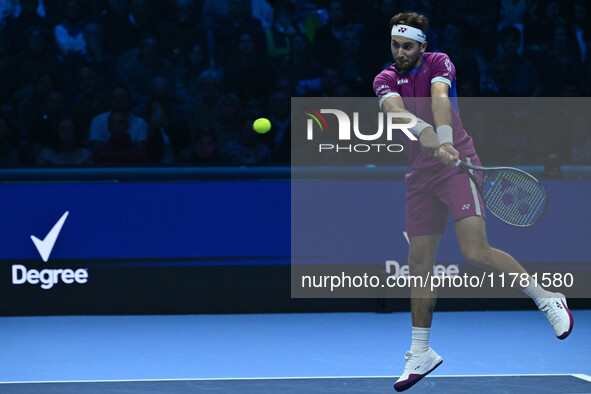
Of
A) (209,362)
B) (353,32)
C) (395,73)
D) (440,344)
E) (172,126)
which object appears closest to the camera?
(395,73)

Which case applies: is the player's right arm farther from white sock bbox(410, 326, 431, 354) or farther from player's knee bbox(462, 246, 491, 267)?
white sock bbox(410, 326, 431, 354)

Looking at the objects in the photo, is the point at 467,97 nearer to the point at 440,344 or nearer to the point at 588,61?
the point at 588,61

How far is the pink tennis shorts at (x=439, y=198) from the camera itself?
4.21 meters

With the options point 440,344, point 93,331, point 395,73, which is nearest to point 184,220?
point 93,331

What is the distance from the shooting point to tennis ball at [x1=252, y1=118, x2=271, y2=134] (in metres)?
6.88

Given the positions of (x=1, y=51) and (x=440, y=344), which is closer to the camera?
(x=440, y=344)

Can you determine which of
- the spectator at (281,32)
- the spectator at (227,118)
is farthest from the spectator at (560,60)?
the spectator at (227,118)

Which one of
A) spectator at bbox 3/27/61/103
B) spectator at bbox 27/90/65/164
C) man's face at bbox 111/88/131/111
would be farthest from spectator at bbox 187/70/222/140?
spectator at bbox 3/27/61/103

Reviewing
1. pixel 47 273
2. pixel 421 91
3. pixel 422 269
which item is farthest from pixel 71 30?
pixel 422 269

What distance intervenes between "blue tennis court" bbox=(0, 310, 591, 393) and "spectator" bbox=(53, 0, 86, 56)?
201 cm

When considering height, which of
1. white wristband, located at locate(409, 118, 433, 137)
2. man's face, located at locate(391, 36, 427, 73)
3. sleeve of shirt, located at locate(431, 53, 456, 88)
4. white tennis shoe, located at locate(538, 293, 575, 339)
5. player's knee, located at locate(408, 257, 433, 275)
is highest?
man's face, located at locate(391, 36, 427, 73)

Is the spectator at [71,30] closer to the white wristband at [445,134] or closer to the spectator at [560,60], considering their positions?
the spectator at [560,60]

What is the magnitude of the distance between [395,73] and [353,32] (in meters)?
3.11

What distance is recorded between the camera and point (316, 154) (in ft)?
22.3
